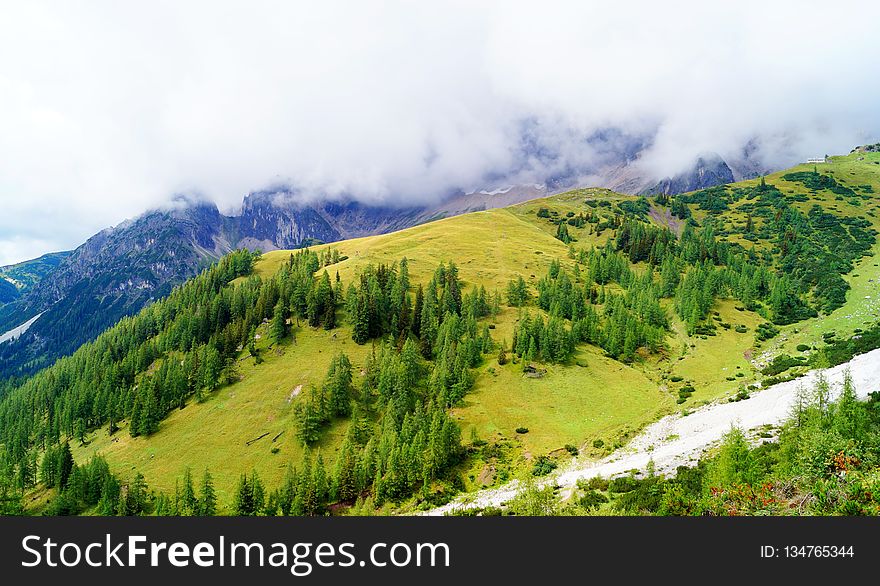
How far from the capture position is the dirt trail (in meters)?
59.7

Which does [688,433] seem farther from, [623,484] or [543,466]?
[623,484]

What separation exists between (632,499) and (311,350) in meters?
109

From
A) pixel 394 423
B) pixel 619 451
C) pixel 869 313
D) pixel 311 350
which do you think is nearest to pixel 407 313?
pixel 311 350

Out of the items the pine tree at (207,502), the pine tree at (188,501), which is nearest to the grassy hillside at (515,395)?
the pine tree at (207,502)

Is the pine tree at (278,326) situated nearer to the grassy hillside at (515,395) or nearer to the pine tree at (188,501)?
the grassy hillside at (515,395)

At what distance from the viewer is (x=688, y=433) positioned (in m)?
73.4

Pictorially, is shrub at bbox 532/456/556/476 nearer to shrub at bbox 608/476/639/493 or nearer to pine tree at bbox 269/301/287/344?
shrub at bbox 608/476/639/493

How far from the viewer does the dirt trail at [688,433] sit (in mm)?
59656

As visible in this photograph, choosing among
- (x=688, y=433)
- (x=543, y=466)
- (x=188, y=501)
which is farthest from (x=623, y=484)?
(x=188, y=501)

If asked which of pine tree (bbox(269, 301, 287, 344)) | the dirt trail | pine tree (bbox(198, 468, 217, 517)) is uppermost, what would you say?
pine tree (bbox(269, 301, 287, 344))

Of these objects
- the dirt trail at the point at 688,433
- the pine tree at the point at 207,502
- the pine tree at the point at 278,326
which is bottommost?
the pine tree at the point at 207,502

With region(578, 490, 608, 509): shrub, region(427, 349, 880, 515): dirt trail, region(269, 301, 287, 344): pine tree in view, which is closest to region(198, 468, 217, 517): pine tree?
region(427, 349, 880, 515): dirt trail

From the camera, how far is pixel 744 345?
12388 cm

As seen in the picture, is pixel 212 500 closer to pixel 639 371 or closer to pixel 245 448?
pixel 245 448
